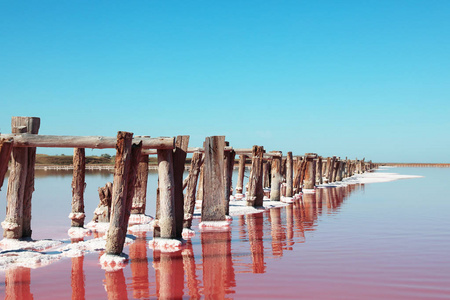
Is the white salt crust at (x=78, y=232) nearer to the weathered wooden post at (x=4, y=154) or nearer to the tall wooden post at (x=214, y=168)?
the tall wooden post at (x=214, y=168)

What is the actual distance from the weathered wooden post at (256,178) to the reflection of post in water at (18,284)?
8.43 m

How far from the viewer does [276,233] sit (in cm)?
1019

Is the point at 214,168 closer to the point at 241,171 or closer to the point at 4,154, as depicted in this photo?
the point at 4,154

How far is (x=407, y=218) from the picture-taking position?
39.8 feet

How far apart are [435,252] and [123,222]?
17.2 feet

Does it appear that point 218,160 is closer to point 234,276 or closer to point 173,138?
point 173,138

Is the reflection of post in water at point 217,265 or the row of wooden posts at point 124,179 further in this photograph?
the row of wooden posts at point 124,179

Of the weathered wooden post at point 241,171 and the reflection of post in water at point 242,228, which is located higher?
the weathered wooden post at point 241,171

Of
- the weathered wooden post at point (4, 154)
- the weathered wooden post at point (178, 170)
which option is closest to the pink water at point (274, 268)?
Answer: the weathered wooden post at point (178, 170)

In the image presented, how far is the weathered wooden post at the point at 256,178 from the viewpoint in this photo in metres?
14.4

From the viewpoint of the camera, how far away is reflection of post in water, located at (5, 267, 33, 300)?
19.0ft

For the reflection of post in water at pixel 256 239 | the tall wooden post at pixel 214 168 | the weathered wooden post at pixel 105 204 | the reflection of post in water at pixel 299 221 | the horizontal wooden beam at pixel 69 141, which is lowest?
the reflection of post in water at pixel 256 239

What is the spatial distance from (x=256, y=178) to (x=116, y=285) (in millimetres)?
8815

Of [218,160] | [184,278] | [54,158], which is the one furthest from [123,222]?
[54,158]
